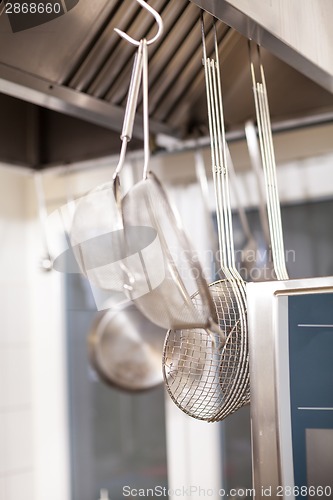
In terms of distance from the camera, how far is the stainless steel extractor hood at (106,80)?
107 centimetres

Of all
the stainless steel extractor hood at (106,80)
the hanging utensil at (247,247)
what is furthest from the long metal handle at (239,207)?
the stainless steel extractor hood at (106,80)

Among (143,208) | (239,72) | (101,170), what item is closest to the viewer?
(143,208)

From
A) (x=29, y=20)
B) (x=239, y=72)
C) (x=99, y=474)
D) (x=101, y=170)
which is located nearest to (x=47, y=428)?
(x=99, y=474)

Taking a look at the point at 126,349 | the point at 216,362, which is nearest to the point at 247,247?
the point at 126,349

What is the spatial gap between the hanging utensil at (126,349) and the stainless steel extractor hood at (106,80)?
0.49 m

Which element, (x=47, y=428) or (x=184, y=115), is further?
(x=47, y=428)

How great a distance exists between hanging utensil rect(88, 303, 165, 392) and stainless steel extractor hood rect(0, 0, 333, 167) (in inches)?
19.1

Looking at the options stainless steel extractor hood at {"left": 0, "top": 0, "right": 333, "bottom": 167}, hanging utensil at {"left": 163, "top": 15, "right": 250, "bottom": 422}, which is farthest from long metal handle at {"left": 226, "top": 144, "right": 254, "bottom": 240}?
hanging utensil at {"left": 163, "top": 15, "right": 250, "bottom": 422}

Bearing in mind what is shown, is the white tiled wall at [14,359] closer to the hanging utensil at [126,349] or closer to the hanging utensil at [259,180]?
the hanging utensil at [126,349]

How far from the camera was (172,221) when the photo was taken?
0.83 meters

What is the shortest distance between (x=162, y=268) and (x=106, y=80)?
53 cm

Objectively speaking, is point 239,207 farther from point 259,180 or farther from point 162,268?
point 162,268

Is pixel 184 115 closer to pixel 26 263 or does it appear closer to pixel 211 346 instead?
pixel 211 346

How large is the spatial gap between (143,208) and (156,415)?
3.56 feet
